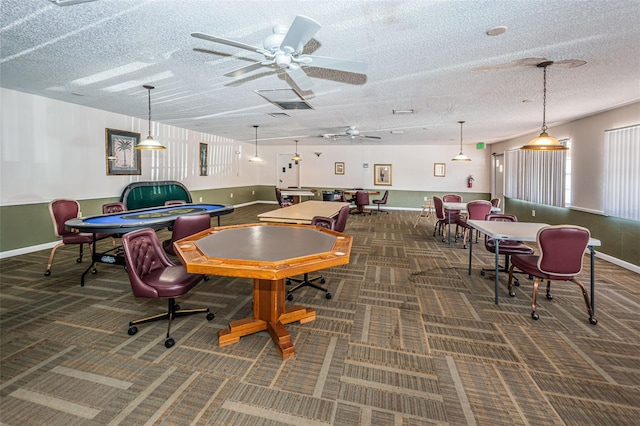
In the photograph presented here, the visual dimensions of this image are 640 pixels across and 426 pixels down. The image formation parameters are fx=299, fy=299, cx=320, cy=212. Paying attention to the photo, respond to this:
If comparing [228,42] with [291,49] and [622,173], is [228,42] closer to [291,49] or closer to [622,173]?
[291,49]

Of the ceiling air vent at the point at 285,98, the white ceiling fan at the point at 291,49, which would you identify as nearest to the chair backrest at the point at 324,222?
the white ceiling fan at the point at 291,49

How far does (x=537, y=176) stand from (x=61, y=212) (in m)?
9.72

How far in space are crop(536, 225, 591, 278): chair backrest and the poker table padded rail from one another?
7.31 m

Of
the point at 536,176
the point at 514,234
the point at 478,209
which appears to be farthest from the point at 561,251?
the point at 536,176

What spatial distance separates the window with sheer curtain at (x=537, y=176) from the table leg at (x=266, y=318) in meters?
6.66

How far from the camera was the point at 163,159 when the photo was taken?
7938mm

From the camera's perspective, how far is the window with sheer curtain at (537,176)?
6.42 metres

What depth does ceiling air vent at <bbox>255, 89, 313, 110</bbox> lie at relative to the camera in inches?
185

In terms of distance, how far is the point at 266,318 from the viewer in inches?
105

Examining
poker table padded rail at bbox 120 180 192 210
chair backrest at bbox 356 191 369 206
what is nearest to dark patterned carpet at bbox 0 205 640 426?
poker table padded rail at bbox 120 180 192 210

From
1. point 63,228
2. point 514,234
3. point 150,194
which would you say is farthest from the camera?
point 150,194

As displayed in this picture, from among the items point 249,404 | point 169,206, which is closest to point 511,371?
point 249,404

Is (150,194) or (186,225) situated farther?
(150,194)

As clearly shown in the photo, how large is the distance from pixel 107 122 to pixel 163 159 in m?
1.70
